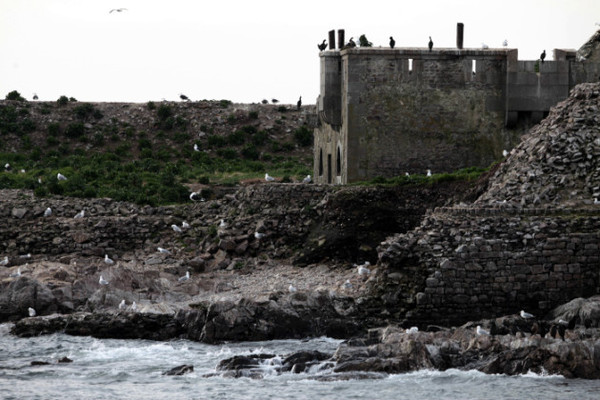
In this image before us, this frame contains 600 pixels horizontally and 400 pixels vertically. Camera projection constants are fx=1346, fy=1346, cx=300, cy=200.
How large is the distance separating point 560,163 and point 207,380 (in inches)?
446

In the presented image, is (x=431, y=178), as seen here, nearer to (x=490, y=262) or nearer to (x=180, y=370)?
(x=490, y=262)

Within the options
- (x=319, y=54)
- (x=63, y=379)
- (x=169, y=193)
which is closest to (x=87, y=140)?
(x=169, y=193)

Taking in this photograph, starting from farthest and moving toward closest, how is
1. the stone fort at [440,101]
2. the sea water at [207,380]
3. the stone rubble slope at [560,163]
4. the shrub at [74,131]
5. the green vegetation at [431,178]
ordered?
the shrub at [74,131] < the stone fort at [440,101] < the green vegetation at [431,178] < the stone rubble slope at [560,163] < the sea water at [207,380]

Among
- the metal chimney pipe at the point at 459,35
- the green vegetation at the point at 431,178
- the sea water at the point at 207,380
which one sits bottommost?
the sea water at the point at 207,380

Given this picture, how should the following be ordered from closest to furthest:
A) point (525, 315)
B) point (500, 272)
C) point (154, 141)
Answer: point (525, 315) < point (500, 272) < point (154, 141)

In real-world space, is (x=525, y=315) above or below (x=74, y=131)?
below

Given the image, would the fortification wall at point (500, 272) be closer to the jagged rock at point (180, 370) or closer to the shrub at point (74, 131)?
the jagged rock at point (180, 370)

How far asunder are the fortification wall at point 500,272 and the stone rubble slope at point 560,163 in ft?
4.82

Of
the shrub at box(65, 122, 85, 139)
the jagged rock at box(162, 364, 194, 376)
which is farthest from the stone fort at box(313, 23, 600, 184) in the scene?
the shrub at box(65, 122, 85, 139)

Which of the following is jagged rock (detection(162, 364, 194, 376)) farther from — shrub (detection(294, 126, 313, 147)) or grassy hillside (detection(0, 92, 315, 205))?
shrub (detection(294, 126, 313, 147))

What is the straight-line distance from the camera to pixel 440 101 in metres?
39.8

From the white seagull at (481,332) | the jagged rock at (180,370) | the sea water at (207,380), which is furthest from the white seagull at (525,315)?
the jagged rock at (180,370)

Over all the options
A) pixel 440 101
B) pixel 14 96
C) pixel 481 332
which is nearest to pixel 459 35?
pixel 440 101

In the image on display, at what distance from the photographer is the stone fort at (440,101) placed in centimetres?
3950
